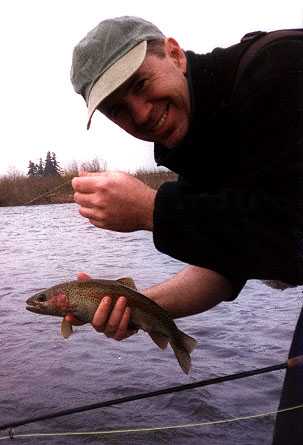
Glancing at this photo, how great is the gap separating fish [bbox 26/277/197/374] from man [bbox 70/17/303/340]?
28 centimetres

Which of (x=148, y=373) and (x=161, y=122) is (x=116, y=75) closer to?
(x=161, y=122)

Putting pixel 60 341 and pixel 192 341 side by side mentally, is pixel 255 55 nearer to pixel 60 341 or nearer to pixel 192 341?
pixel 192 341

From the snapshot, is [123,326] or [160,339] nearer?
[123,326]

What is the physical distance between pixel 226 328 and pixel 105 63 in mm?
5617

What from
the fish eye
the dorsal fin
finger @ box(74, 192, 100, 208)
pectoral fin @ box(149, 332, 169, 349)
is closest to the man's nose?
finger @ box(74, 192, 100, 208)

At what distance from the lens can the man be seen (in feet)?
6.98

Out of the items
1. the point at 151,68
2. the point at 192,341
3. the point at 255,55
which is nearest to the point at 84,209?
the point at 151,68

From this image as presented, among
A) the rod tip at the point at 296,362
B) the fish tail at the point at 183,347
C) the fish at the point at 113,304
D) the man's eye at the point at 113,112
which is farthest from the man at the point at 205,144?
the fish tail at the point at 183,347

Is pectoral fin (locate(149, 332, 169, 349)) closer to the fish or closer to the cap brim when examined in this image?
the fish

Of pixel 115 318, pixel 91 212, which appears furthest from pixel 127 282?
pixel 91 212

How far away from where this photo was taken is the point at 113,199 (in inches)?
86.7

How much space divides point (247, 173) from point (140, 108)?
595 mm

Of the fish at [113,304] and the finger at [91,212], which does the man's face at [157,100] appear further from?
the fish at [113,304]

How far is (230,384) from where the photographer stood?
18.4 ft
